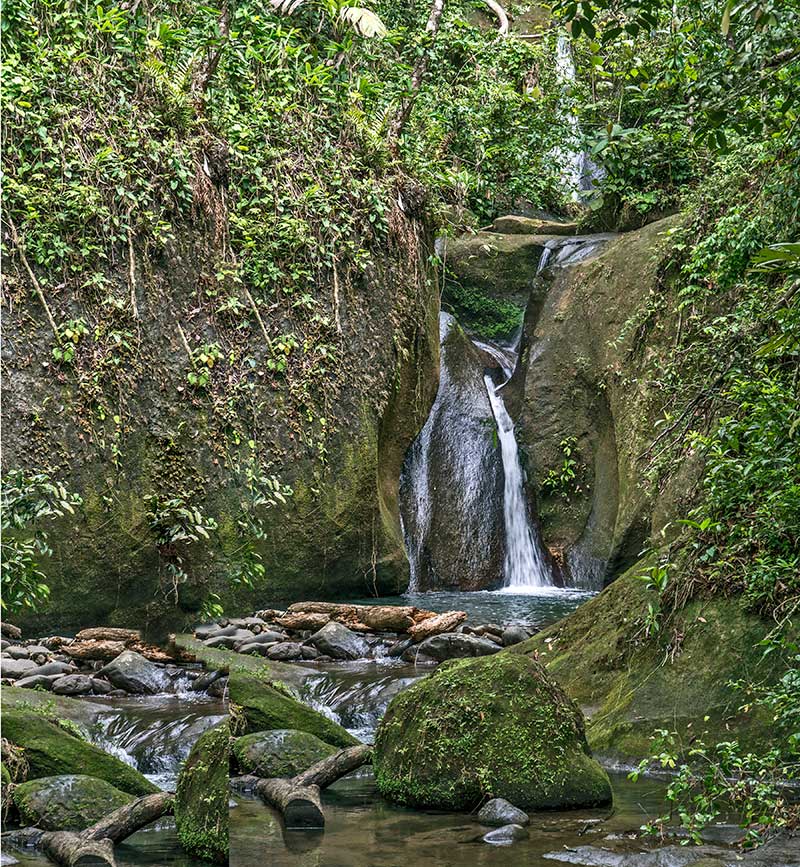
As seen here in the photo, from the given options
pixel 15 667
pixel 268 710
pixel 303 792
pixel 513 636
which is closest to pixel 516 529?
pixel 513 636

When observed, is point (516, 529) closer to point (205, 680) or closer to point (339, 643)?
point (339, 643)

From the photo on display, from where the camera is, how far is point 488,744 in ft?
18.8

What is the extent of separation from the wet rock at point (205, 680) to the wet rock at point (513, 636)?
106 inches

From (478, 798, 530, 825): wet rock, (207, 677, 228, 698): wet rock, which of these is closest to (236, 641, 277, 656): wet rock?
(207, 677, 228, 698): wet rock

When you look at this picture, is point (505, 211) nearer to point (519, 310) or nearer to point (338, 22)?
point (519, 310)

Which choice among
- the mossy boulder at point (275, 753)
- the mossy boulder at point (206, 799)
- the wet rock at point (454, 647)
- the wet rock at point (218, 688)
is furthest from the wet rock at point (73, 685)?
the mossy boulder at point (206, 799)

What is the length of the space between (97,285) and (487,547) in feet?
20.2

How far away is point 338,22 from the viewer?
13516mm

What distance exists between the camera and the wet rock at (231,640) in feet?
29.8

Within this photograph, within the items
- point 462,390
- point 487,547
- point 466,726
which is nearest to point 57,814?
point 466,726

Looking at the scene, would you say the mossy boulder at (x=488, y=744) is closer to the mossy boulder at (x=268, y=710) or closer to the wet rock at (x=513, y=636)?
the mossy boulder at (x=268, y=710)

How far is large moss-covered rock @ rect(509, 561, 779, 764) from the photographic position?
6.11m

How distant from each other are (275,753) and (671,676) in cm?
251

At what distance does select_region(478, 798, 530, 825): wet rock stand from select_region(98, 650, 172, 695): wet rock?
3.06 meters
